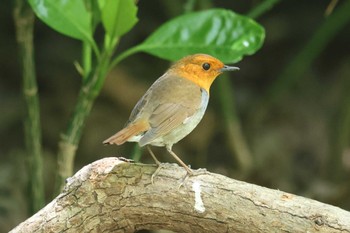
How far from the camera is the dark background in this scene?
613 cm

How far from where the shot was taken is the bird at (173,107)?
3.15 m

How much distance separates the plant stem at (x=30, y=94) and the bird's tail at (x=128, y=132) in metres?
0.98

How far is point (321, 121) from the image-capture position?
22.7ft

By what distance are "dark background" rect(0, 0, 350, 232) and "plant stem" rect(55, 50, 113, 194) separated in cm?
198

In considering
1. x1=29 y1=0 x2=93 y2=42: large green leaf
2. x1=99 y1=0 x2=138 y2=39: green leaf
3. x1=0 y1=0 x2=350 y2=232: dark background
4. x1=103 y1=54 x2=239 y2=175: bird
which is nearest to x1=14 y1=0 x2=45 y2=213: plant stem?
x1=29 y1=0 x2=93 y2=42: large green leaf

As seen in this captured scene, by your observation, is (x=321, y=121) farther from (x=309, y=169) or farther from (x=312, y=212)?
(x=312, y=212)

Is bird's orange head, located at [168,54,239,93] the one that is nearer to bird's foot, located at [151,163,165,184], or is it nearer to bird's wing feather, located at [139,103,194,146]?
bird's wing feather, located at [139,103,194,146]

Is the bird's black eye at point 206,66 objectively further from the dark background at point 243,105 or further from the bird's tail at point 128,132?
the dark background at point 243,105

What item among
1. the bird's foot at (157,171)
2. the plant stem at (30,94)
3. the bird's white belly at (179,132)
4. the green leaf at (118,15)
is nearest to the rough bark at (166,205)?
the bird's foot at (157,171)

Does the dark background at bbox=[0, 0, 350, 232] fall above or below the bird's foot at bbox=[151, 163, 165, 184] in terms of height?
above

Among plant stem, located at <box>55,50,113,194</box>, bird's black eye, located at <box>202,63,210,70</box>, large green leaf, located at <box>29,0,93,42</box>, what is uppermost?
large green leaf, located at <box>29,0,93,42</box>

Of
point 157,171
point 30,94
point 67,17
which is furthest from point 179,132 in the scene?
point 30,94

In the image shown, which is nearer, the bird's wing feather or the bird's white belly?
the bird's wing feather

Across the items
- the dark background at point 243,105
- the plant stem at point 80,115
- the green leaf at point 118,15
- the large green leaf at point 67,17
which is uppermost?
the dark background at point 243,105
